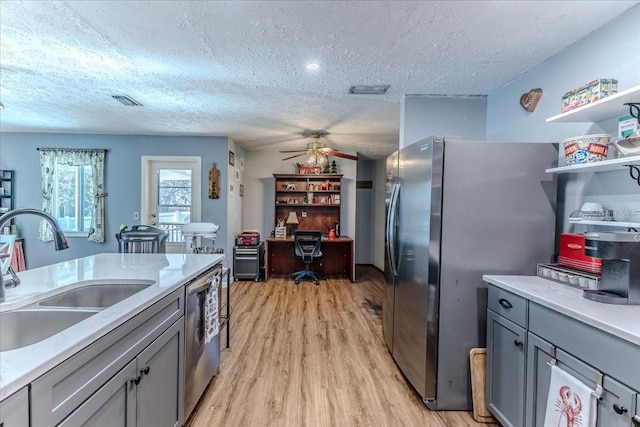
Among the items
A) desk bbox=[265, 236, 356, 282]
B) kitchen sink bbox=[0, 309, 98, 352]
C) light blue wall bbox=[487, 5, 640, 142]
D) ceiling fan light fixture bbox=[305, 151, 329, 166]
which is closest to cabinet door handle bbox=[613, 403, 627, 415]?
light blue wall bbox=[487, 5, 640, 142]

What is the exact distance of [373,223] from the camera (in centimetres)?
702

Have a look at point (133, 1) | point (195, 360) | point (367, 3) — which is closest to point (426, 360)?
point (195, 360)

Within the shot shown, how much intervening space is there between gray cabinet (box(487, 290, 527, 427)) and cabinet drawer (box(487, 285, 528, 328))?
3 centimetres

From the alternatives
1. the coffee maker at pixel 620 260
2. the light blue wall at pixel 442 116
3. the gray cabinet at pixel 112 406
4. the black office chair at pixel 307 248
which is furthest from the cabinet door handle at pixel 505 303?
the black office chair at pixel 307 248

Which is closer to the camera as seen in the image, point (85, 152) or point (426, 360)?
point (426, 360)

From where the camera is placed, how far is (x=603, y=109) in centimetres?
165

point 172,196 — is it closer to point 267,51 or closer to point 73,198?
point 73,198

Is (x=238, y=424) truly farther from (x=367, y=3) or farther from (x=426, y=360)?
(x=367, y=3)

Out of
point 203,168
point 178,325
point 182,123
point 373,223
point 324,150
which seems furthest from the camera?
point 373,223

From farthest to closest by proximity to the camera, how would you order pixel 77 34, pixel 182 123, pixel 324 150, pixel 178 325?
pixel 324 150, pixel 182 123, pixel 77 34, pixel 178 325

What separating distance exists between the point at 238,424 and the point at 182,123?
369 cm

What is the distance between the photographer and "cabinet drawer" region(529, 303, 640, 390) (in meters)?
1.08

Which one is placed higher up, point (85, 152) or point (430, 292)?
point (85, 152)

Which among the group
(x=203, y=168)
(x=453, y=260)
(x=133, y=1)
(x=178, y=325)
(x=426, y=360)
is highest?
(x=133, y=1)
